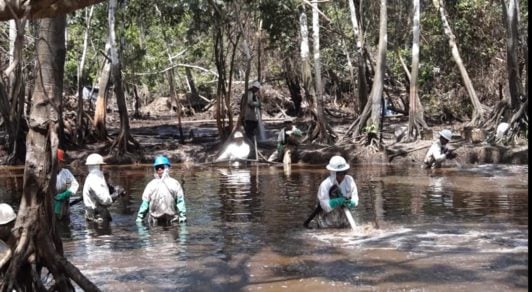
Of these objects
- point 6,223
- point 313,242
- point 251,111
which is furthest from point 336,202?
point 251,111

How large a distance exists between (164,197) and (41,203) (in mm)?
4134

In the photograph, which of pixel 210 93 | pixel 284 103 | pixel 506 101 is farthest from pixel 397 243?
pixel 210 93

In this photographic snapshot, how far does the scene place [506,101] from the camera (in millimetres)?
20203

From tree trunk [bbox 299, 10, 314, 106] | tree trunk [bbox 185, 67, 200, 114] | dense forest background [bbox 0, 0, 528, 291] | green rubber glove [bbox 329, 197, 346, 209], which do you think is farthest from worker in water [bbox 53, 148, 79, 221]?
tree trunk [bbox 185, 67, 200, 114]

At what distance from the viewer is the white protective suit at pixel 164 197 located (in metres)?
9.75

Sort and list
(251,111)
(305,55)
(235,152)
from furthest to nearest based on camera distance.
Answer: (305,55)
(251,111)
(235,152)

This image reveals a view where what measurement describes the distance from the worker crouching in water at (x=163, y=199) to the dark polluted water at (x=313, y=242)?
20cm

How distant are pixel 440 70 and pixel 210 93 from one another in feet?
40.3

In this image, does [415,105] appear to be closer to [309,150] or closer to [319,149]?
[319,149]

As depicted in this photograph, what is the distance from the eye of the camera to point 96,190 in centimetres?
1003

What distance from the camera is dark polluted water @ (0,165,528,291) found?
23.1 ft

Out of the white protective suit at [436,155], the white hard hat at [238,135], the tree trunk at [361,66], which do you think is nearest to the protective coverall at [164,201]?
the white protective suit at [436,155]

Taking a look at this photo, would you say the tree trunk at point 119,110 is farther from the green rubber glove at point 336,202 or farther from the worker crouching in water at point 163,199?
the green rubber glove at point 336,202

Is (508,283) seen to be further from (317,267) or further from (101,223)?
(101,223)
